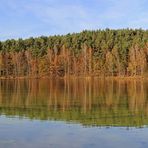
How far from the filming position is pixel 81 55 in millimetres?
161875

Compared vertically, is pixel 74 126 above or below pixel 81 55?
below

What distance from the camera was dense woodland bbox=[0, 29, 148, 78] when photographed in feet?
478

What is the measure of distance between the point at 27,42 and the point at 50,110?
15172 centimetres

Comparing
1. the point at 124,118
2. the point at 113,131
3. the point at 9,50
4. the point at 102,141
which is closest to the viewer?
the point at 102,141

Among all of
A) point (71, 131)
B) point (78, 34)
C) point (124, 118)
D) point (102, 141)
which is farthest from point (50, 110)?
point (78, 34)

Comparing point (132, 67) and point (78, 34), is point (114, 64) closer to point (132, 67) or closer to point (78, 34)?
point (132, 67)

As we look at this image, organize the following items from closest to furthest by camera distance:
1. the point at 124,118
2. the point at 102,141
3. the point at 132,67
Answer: the point at 102,141
the point at 124,118
the point at 132,67

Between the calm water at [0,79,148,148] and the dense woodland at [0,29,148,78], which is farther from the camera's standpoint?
the dense woodland at [0,29,148,78]

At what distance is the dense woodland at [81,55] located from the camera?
146 m

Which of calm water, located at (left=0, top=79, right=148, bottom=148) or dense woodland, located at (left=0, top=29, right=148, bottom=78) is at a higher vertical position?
dense woodland, located at (left=0, top=29, right=148, bottom=78)

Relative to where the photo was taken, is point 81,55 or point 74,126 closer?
point 74,126

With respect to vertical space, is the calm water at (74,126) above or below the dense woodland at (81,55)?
below

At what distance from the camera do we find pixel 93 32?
17775cm

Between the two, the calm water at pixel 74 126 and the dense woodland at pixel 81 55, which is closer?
the calm water at pixel 74 126
